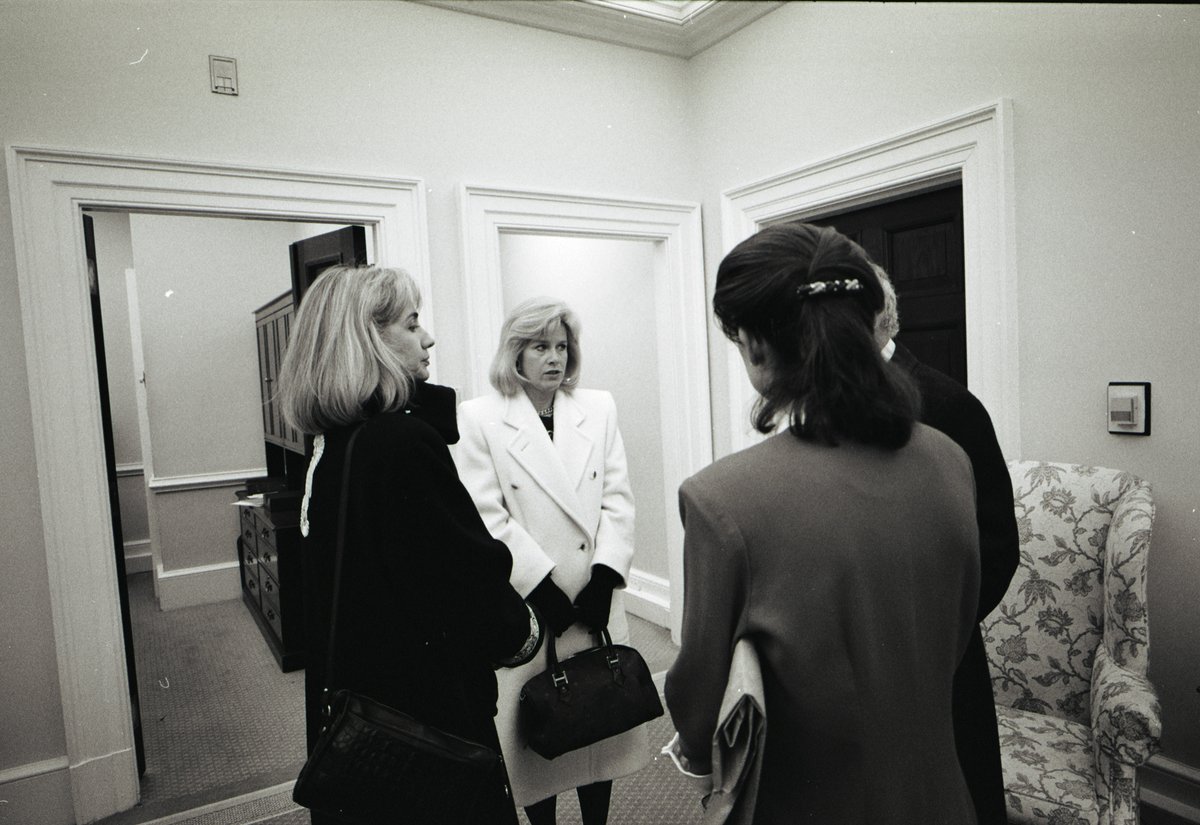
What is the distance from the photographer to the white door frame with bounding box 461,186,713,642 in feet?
10.5

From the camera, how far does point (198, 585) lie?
5.29 meters

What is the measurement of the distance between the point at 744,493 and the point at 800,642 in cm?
17

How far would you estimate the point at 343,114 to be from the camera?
291cm

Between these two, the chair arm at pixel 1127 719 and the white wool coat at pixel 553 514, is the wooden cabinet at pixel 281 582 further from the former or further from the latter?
the chair arm at pixel 1127 719

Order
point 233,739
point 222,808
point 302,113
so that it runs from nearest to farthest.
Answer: point 222,808
point 302,113
point 233,739

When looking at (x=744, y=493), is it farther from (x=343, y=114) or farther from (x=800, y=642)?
(x=343, y=114)

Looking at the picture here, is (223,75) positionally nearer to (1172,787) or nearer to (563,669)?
(563,669)

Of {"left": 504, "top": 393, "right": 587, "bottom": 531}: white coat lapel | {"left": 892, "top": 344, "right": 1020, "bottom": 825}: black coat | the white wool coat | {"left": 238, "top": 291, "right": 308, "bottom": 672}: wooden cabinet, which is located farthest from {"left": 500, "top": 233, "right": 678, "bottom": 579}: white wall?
{"left": 892, "top": 344, "right": 1020, "bottom": 825}: black coat

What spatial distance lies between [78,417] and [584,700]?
6.29 feet

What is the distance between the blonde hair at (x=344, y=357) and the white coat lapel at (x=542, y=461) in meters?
0.86

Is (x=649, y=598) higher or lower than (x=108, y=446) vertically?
lower

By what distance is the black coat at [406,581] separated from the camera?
4.19 ft

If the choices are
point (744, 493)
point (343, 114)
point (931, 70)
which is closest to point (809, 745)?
point (744, 493)

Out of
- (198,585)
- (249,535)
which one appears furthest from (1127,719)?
(198,585)
